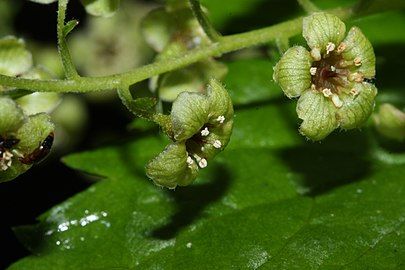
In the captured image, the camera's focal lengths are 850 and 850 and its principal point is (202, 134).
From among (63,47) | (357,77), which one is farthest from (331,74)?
(63,47)

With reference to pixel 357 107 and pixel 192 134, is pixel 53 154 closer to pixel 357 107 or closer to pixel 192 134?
pixel 192 134

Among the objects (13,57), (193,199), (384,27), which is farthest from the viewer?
(384,27)

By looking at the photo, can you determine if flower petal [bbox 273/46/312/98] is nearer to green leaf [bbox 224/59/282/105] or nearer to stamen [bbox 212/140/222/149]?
stamen [bbox 212/140/222/149]

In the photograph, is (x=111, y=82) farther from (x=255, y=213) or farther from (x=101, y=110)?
(x=101, y=110)

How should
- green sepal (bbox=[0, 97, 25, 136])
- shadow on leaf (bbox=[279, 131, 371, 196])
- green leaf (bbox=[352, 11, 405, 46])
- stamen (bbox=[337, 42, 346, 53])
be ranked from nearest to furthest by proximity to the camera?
1. green sepal (bbox=[0, 97, 25, 136])
2. stamen (bbox=[337, 42, 346, 53])
3. shadow on leaf (bbox=[279, 131, 371, 196])
4. green leaf (bbox=[352, 11, 405, 46])

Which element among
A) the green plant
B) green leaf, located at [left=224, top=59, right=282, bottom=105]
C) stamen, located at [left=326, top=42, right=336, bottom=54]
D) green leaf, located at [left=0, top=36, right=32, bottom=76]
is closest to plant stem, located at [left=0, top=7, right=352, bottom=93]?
the green plant

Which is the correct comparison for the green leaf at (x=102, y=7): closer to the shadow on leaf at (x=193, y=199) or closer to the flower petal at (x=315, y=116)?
the shadow on leaf at (x=193, y=199)
